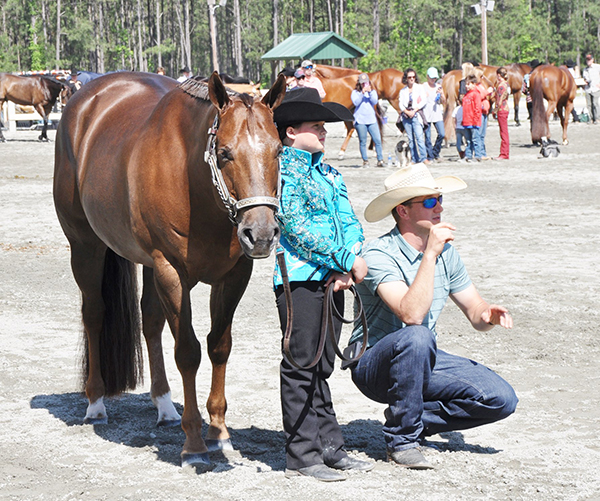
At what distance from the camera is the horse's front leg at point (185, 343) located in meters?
3.83

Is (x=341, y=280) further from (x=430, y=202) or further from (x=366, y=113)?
(x=366, y=113)

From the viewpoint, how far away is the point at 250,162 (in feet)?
10.6

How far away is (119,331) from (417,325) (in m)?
2.04

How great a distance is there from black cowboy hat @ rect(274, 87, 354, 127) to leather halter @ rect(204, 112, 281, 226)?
0.96 feet

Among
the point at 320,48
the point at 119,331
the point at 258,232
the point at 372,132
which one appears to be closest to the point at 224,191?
the point at 258,232

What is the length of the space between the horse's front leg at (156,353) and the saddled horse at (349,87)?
Answer: 45.5ft

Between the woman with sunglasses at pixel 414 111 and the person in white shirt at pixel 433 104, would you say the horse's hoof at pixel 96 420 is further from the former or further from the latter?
the person in white shirt at pixel 433 104

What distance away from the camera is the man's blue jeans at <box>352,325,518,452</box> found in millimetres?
3646

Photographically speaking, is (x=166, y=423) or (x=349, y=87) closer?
(x=166, y=423)

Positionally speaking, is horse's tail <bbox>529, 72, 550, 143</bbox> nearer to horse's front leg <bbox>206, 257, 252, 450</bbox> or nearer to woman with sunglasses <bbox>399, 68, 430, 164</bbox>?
woman with sunglasses <bbox>399, 68, 430, 164</bbox>

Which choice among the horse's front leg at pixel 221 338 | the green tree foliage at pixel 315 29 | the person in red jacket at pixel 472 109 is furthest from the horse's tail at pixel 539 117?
the green tree foliage at pixel 315 29

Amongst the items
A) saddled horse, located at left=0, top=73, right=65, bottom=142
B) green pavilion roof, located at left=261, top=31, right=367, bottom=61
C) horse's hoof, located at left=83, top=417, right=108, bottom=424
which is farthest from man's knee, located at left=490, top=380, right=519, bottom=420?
green pavilion roof, located at left=261, top=31, right=367, bottom=61

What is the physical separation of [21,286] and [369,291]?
16.2ft

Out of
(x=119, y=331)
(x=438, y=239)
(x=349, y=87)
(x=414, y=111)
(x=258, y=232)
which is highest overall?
(x=349, y=87)
